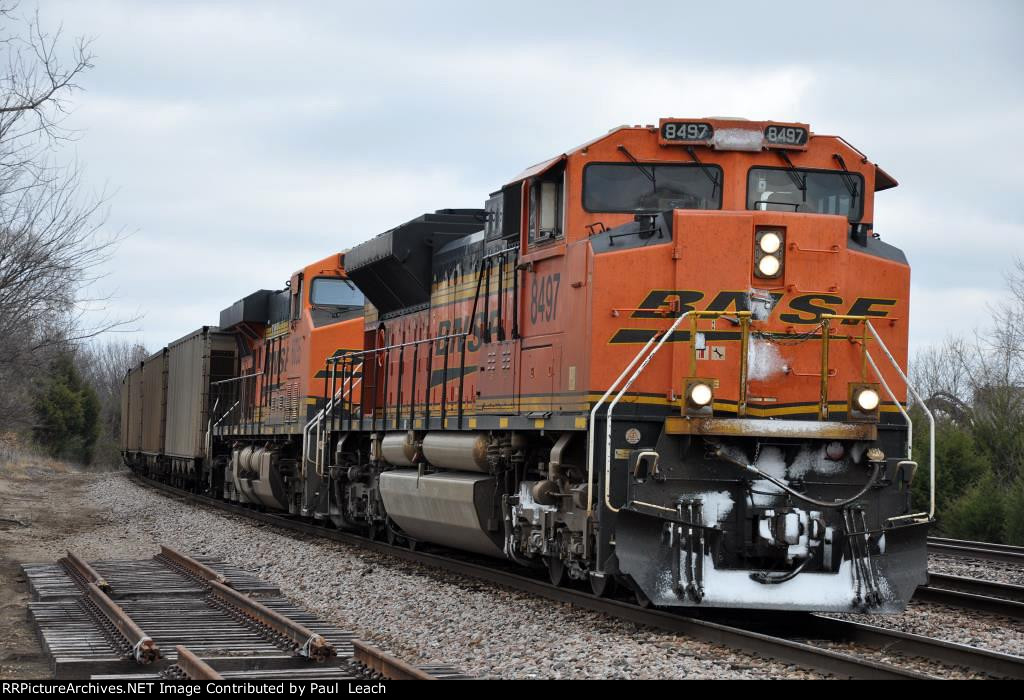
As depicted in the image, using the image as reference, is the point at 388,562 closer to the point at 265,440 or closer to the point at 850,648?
the point at 850,648

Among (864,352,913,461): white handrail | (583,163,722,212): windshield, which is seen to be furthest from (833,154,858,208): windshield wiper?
(864,352,913,461): white handrail

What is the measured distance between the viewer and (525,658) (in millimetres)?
7758

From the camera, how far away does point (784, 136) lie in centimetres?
962

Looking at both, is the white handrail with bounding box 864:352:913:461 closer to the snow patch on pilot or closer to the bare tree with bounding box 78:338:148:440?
the snow patch on pilot

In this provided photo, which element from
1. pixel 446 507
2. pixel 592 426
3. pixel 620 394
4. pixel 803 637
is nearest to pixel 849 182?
pixel 620 394

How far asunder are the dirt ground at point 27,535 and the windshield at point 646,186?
17.1ft

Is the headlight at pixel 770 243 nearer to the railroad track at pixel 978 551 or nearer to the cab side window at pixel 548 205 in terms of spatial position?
the cab side window at pixel 548 205

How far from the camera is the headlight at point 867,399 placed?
8914 mm

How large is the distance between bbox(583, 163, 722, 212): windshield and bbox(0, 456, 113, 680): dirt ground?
5203mm

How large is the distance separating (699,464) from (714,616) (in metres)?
1.42

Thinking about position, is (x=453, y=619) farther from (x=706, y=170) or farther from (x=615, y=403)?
(x=706, y=170)

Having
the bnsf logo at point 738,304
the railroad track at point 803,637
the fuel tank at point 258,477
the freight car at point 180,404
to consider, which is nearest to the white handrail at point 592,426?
the bnsf logo at point 738,304

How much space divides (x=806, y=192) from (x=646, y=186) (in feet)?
4.12

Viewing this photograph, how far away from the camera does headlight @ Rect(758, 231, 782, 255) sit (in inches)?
357
